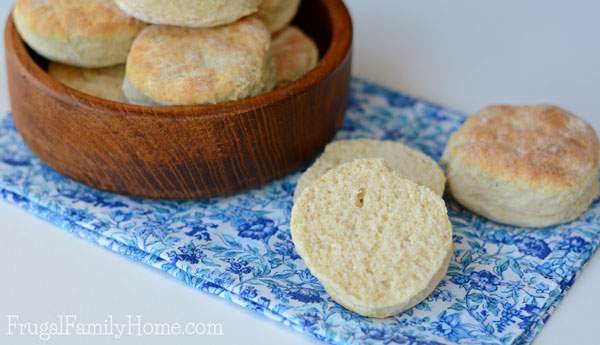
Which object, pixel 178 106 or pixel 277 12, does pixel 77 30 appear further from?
pixel 277 12

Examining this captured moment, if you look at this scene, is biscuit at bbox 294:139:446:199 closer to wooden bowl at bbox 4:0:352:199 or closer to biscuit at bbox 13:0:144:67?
wooden bowl at bbox 4:0:352:199

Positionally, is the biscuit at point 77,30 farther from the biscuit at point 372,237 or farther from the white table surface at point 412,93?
the biscuit at point 372,237

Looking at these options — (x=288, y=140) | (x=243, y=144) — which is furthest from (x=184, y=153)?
(x=288, y=140)

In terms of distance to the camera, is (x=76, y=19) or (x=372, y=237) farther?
(x=76, y=19)

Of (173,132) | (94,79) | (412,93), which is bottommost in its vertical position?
(412,93)

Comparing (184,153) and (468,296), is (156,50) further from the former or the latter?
(468,296)

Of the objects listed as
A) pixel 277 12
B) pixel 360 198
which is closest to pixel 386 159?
pixel 360 198

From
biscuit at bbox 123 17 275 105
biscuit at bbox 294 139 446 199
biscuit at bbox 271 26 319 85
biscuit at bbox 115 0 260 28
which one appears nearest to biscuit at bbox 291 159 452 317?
biscuit at bbox 294 139 446 199
